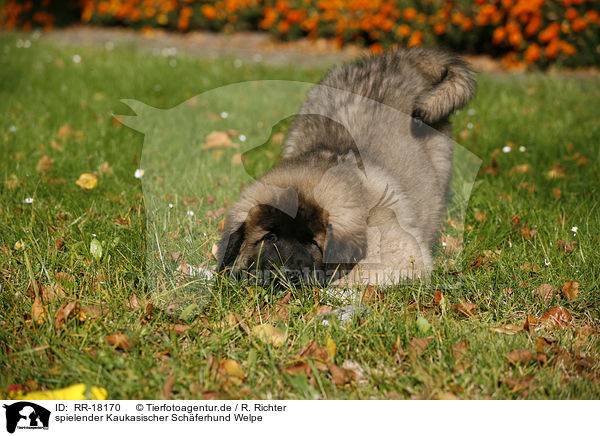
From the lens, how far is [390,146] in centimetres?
303

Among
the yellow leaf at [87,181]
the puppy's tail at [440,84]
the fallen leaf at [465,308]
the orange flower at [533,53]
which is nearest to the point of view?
the fallen leaf at [465,308]

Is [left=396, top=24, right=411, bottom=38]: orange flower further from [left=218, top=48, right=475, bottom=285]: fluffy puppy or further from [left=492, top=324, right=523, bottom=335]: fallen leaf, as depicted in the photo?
[left=492, top=324, right=523, bottom=335]: fallen leaf

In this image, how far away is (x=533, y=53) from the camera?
22.6ft

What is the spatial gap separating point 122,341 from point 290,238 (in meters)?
0.85

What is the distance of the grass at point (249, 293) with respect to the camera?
2020 mm

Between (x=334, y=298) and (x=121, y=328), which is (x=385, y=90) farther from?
(x=121, y=328)

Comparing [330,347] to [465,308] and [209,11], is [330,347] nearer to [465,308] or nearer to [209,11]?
[465,308]

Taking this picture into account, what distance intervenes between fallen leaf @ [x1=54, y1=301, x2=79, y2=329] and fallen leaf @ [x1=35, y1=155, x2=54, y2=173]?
6.46 ft

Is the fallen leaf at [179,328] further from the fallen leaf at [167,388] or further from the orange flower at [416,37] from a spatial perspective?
the orange flower at [416,37]

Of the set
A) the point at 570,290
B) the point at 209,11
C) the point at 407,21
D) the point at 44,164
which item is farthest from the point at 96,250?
the point at 209,11

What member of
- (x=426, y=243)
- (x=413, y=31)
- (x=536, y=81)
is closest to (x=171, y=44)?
(x=413, y=31)

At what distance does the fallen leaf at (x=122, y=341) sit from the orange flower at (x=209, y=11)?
8.95 metres

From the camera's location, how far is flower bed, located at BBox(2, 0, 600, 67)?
6.66 m
